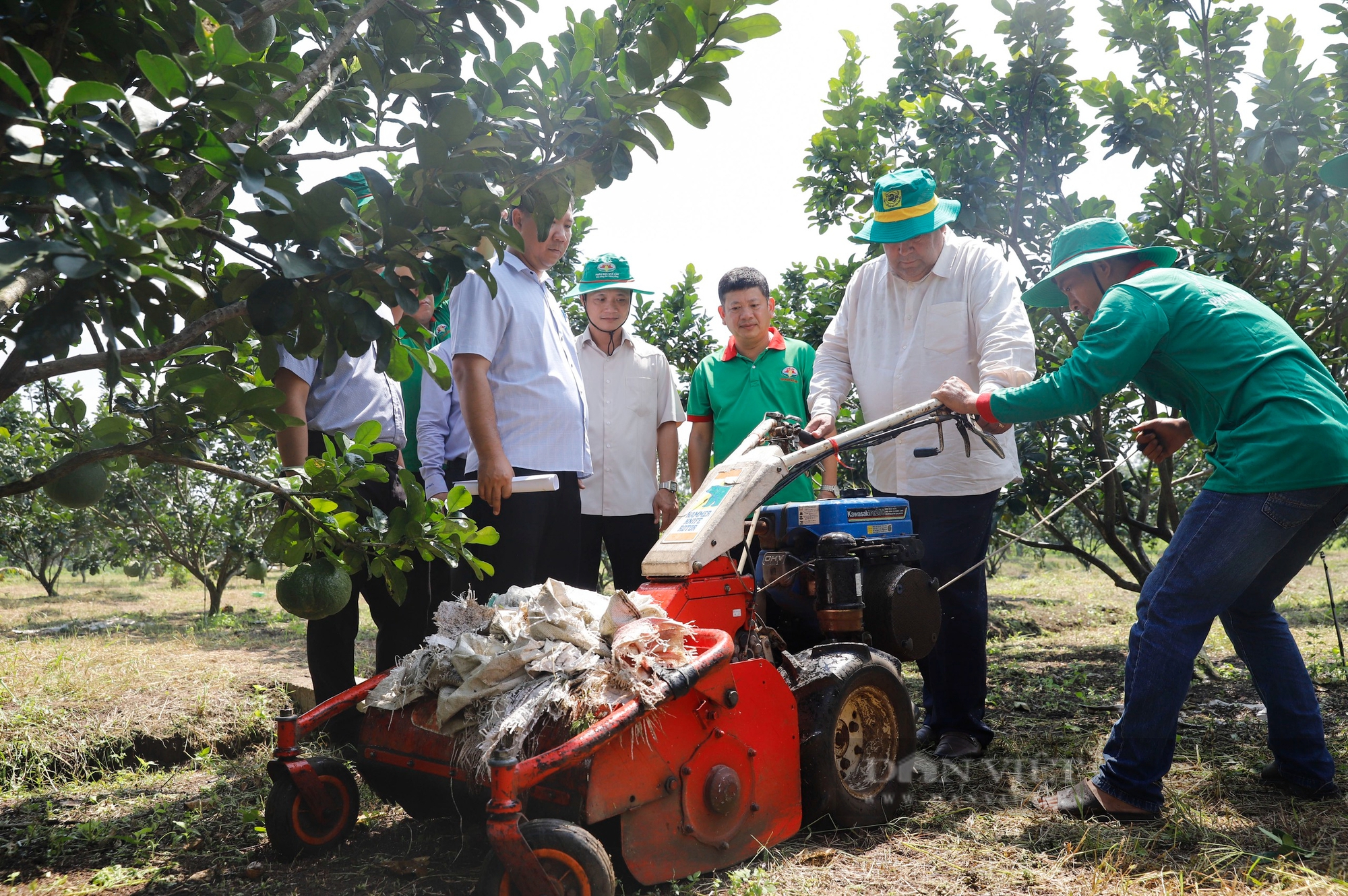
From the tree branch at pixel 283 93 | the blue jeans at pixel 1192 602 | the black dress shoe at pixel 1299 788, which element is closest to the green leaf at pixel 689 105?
the tree branch at pixel 283 93

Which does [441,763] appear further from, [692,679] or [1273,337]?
[1273,337]

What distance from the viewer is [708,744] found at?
243 cm

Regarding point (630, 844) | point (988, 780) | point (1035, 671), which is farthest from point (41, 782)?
point (1035, 671)

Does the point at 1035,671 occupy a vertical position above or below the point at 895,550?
below

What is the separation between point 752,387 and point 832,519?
1187 mm

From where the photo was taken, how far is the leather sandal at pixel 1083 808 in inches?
111

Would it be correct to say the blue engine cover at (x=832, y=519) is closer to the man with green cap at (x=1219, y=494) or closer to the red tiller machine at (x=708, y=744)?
the red tiller machine at (x=708, y=744)

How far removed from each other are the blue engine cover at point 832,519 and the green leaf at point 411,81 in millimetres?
1862

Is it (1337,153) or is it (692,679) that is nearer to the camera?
(692,679)

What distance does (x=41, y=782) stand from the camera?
3570 millimetres

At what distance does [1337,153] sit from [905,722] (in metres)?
4.52

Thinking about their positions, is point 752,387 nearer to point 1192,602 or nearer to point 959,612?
point 959,612

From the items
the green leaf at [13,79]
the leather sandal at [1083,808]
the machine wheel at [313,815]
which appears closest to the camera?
the green leaf at [13,79]

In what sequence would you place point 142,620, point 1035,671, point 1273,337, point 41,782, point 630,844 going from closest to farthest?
point 630,844
point 1273,337
point 41,782
point 1035,671
point 142,620
